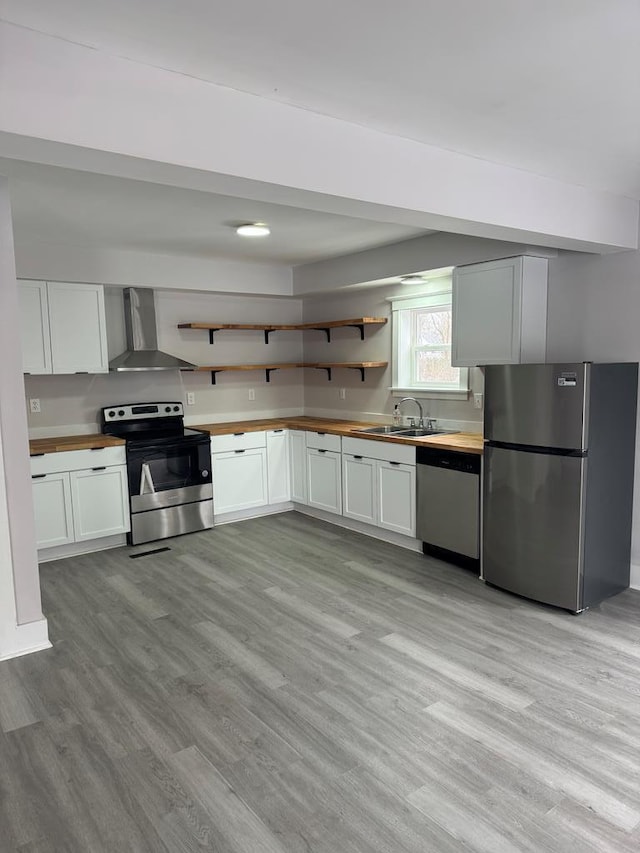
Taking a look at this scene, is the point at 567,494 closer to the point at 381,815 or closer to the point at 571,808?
the point at 571,808

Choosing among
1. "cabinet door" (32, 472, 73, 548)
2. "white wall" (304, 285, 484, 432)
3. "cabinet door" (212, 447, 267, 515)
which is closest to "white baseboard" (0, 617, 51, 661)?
"cabinet door" (32, 472, 73, 548)

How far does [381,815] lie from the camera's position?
1905 millimetres

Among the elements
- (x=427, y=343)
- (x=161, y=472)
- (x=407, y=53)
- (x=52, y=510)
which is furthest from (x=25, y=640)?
(x=427, y=343)

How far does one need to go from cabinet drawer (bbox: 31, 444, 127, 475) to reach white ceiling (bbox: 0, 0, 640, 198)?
313 centimetres

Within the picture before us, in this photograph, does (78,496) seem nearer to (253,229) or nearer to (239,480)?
(239,480)

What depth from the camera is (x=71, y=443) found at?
14.4 ft

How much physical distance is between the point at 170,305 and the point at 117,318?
1.75 ft

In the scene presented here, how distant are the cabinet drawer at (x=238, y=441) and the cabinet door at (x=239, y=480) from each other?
4 cm

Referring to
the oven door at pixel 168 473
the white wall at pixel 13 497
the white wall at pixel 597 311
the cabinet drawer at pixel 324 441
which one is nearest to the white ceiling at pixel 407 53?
the white wall at pixel 597 311

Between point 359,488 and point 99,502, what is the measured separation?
2042mm

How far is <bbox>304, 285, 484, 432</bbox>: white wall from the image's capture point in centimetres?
499

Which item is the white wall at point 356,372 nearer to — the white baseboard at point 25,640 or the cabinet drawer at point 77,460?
the cabinet drawer at point 77,460

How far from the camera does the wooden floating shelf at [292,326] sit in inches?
208

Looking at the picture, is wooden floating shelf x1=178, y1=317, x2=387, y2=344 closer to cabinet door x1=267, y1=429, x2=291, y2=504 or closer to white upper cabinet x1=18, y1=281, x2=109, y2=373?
white upper cabinet x1=18, y1=281, x2=109, y2=373
